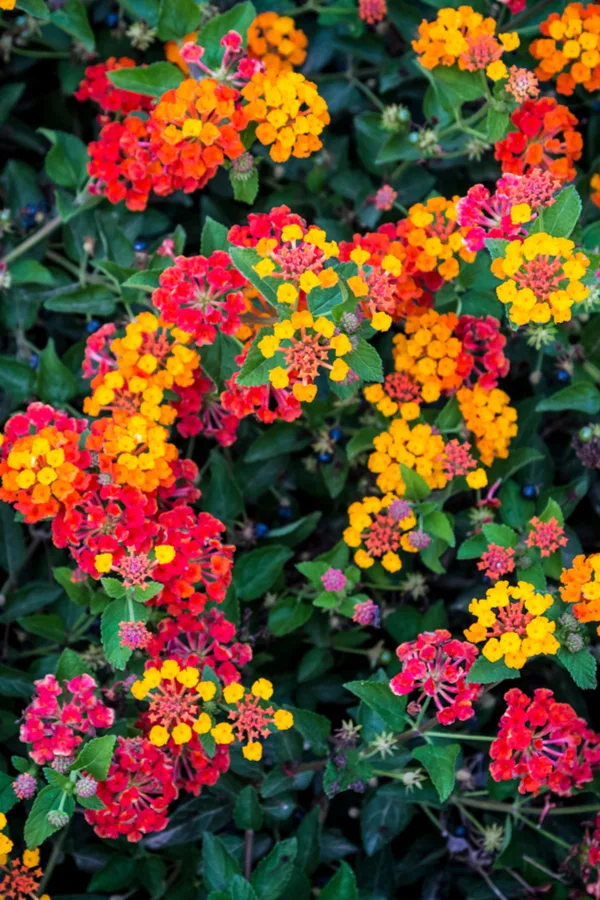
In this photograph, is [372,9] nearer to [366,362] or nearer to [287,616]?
[366,362]

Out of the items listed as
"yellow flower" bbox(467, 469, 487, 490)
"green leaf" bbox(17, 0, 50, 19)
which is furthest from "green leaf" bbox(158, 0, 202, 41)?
"yellow flower" bbox(467, 469, 487, 490)

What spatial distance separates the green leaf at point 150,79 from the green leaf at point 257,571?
1385 mm

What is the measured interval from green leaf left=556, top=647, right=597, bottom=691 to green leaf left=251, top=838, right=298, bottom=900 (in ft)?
2.80

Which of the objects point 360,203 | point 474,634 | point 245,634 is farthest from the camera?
point 360,203

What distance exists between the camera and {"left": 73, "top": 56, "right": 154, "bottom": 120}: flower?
3.30 m

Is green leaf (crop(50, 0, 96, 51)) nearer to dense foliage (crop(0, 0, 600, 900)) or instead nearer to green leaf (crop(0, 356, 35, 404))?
dense foliage (crop(0, 0, 600, 900))

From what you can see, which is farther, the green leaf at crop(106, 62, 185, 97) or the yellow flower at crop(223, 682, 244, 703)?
the green leaf at crop(106, 62, 185, 97)

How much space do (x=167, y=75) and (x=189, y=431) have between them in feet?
3.44

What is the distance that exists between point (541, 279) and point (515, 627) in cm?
82

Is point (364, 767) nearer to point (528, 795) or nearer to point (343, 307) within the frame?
point (528, 795)

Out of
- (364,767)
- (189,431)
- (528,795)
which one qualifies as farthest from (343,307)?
(528,795)

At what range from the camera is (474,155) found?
11.0ft

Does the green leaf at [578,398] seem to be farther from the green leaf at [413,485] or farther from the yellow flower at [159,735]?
the yellow flower at [159,735]

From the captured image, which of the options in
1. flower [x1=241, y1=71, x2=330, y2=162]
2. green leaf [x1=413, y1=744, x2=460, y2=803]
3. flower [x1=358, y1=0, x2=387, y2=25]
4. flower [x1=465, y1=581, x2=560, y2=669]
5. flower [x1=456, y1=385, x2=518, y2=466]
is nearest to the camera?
flower [x1=465, y1=581, x2=560, y2=669]
